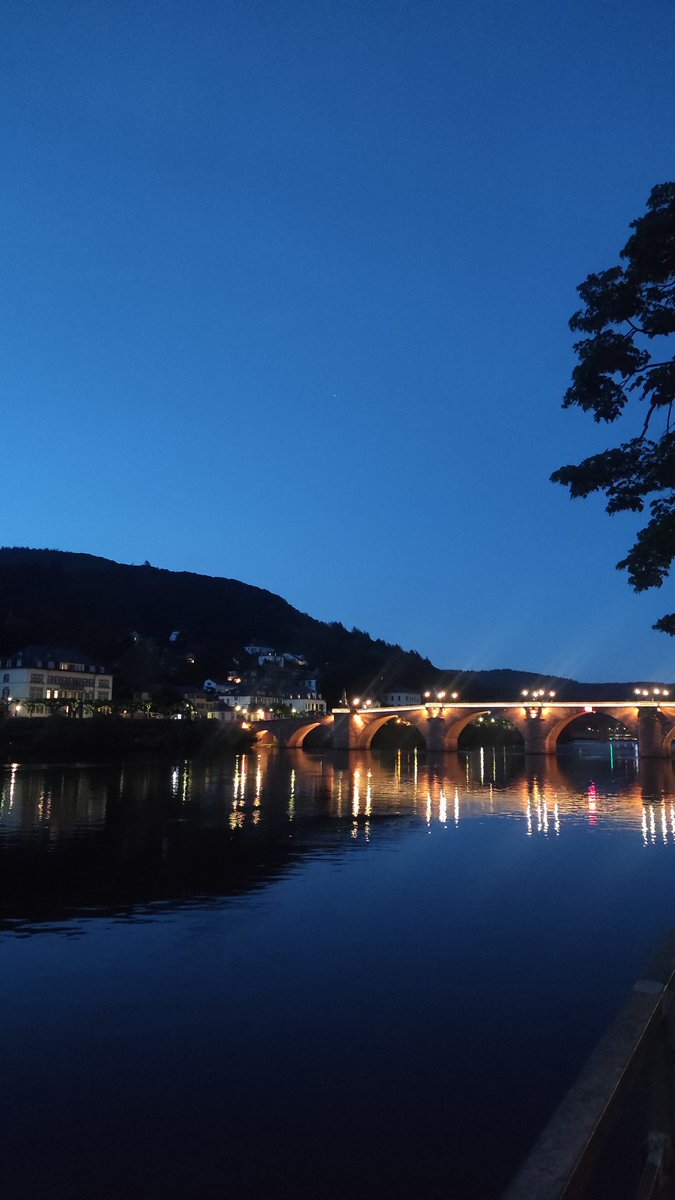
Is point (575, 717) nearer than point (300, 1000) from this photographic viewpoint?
No

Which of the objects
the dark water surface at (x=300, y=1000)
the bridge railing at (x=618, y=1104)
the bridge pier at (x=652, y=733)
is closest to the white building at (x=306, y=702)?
the bridge pier at (x=652, y=733)

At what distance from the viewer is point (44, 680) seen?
84312 mm

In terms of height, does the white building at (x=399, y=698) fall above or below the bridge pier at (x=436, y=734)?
above

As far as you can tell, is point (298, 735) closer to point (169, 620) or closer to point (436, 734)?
point (436, 734)

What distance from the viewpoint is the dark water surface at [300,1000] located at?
22.1 ft

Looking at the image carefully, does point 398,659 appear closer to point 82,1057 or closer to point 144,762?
point 144,762

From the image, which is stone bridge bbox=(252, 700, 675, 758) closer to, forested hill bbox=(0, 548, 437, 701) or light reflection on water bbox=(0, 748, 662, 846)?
light reflection on water bbox=(0, 748, 662, 846)

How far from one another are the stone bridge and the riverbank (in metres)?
14.3

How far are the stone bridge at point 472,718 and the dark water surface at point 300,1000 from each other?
46748 mm

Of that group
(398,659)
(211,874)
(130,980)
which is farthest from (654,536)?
(398,659)

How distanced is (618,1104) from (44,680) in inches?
3441

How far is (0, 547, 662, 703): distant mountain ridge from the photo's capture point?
114 meters

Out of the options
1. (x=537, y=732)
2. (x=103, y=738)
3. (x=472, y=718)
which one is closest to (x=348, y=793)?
(x=103, y=738)

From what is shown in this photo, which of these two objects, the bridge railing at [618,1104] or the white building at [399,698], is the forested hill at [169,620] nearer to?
the white building at [399,698]
